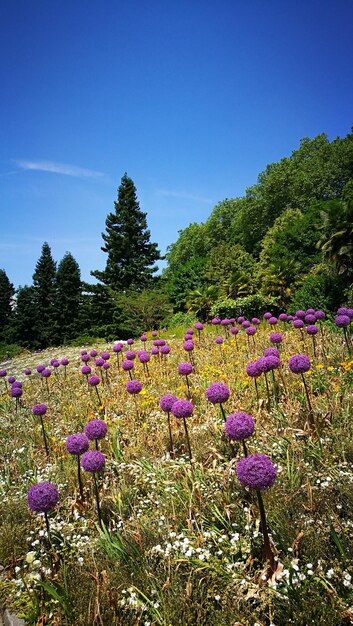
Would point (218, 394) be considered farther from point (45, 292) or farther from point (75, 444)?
point (45, 292)

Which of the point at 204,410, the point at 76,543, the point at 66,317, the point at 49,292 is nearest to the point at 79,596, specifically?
the point at 76,543

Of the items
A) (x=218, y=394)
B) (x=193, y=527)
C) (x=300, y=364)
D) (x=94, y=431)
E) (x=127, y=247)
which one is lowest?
(x=193, y=527)

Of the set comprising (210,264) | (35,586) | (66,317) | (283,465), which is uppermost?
(210,264)

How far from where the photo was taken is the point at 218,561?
194 cm

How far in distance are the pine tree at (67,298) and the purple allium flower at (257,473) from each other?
3210 cm

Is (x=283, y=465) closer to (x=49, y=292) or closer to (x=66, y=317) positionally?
(x=66, y=317)

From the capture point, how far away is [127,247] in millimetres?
27719

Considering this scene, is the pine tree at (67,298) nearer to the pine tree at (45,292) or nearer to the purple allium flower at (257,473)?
the pine tree at (45,292)

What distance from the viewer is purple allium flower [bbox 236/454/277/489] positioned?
5.53 feet

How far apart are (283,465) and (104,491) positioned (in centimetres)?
156

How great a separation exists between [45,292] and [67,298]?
3788 mm

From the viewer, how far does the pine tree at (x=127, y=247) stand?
26.9 meters

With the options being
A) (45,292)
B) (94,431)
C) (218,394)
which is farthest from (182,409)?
(45,292)

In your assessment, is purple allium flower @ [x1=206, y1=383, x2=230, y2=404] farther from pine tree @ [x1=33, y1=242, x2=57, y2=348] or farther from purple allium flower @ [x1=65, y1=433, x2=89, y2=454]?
pine tree @ [x1=33, y1=242, x2=57, y2=348]
